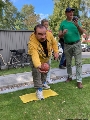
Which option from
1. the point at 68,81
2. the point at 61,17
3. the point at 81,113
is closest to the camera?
the point at 81,113

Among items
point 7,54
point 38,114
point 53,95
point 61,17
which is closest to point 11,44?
point 7,54

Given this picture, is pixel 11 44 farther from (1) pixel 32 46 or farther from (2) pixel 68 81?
(1) pixel 32 46

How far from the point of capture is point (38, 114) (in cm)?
355

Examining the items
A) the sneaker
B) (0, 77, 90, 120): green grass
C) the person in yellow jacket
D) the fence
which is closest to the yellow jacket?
the person in yellow jacket

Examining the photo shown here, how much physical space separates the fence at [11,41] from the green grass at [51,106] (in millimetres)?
5623

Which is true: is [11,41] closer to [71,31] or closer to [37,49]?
[71,31]

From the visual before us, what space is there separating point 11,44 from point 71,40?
5.82 metres

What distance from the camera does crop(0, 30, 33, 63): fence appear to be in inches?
398

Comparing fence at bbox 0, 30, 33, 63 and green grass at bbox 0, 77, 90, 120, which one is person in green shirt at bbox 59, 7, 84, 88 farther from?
fence at bbox 0, 30, 33, 63

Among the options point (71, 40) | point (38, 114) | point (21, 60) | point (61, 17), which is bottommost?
point (38, 114)

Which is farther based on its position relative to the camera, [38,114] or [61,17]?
[61,17]

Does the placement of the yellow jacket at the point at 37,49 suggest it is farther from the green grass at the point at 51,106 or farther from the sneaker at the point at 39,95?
the green grass at the point at 51,106

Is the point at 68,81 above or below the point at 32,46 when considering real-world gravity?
below

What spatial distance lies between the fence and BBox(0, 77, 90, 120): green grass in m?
5.62
